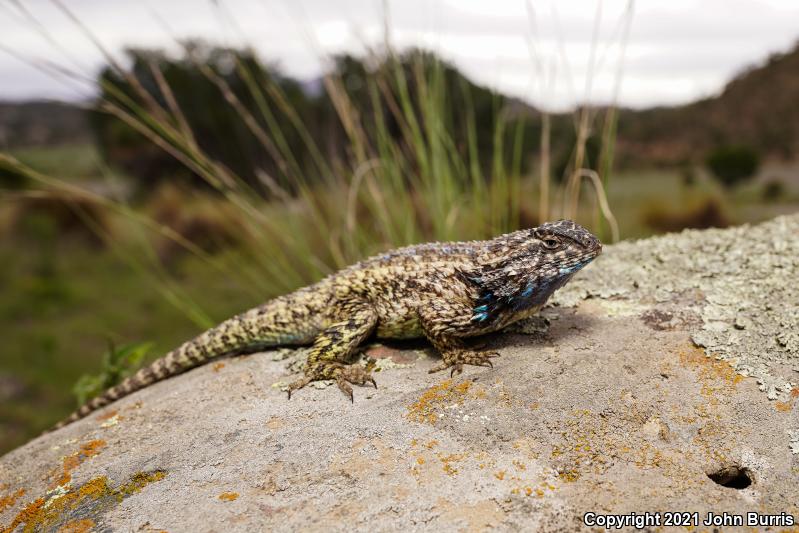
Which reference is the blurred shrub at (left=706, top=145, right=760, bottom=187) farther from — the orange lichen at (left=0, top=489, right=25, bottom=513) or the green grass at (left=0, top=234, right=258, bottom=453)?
the orange lichen at (left=0, top=489, right=25, bottom=513)

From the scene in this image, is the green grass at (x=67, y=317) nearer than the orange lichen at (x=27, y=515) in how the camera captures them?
No

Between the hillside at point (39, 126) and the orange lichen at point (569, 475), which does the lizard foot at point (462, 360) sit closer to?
the orange lichen at point (569, 475)

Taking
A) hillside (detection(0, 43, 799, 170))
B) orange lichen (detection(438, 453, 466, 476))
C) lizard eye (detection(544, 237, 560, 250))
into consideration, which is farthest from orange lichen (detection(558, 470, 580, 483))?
hillside (detection(0, 43, 799, 170))

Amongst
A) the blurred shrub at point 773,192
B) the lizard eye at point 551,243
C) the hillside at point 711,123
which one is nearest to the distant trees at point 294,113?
the lizard eye at point 551,243

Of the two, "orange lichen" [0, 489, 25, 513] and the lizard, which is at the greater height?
the lizard

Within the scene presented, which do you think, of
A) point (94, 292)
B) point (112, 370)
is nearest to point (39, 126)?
point (94, 292)

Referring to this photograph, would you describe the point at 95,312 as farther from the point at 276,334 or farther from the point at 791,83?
the point at 791,83
